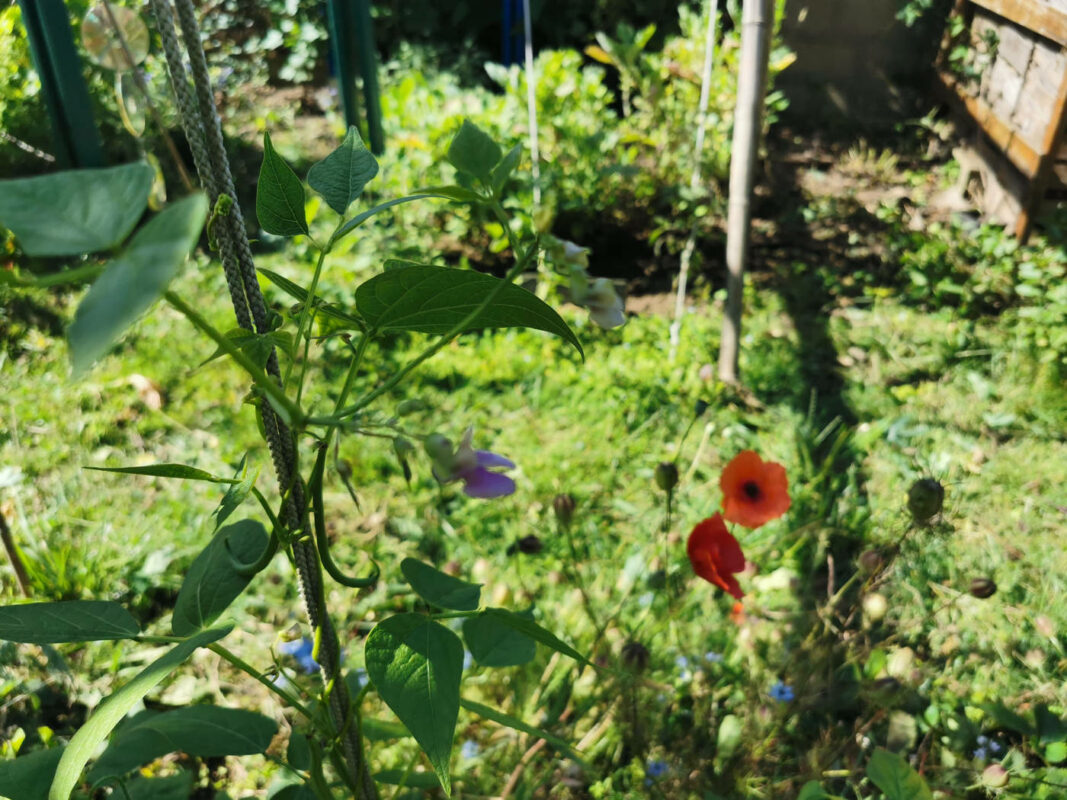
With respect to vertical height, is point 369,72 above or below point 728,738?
above

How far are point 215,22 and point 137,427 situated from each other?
3.14 m

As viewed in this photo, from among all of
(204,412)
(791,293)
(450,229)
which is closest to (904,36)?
(791,293)

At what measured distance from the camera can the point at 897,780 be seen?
0.86 metres

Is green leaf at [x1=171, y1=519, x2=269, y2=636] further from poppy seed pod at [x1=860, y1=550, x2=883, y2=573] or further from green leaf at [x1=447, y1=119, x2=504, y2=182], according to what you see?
poppy seed pod at [x1=860, y1=550, x2=883, y2=573]

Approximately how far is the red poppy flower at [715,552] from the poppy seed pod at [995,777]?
1.26ft

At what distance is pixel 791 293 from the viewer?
2766mm

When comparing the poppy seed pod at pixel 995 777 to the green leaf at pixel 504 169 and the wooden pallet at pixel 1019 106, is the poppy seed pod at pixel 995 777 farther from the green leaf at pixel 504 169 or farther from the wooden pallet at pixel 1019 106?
the wooden pallet at pixel 1019 106

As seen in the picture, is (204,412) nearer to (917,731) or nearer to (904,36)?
(917,731)

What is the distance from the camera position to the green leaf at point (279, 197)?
58 centimetres

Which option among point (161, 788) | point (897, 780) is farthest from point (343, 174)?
point (897, 780)

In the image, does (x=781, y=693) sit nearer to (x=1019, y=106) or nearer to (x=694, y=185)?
(x=694, y=185)

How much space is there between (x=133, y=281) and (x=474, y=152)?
36cm

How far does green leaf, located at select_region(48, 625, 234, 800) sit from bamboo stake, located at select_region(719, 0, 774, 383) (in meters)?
1.85

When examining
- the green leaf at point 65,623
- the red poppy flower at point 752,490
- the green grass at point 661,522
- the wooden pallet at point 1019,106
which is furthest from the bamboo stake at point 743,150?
the green leaf at point 65,623
